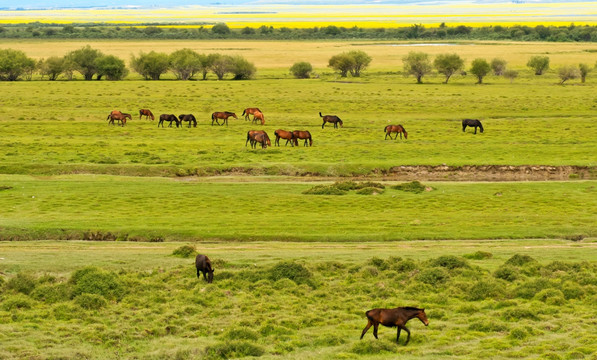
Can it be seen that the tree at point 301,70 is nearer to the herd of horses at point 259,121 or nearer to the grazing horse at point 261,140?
the herd of horses at point 259,121

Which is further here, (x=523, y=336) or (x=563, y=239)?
(x=563, y=239)

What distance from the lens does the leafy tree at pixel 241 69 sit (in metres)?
94.8

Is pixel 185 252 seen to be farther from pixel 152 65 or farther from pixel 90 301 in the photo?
pixel 152 65

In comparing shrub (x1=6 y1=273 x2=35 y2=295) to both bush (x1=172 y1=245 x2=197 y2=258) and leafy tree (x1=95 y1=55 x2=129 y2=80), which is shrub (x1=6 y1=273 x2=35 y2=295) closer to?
Result: bush (x1=172 y1=245 x2=197 y2=258)

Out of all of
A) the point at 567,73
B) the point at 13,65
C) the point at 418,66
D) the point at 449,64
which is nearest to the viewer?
the point at 567,73

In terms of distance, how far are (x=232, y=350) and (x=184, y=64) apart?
8040cm

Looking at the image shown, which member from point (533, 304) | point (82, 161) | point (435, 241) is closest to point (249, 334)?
point (533, 304)

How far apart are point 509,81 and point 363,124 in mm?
36685

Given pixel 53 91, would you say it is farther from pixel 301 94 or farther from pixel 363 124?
pixel 363 124

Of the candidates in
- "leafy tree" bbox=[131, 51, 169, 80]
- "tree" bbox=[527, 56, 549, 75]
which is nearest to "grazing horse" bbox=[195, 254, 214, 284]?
"leafy tree" bbox=[131, 51, 169, 80]

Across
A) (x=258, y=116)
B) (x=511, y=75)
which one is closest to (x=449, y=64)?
(x=511, y=75)

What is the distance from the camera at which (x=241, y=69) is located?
311 feet

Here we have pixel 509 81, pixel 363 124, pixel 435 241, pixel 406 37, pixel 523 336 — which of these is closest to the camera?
pixel 523 336

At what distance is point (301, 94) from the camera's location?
7575cm
